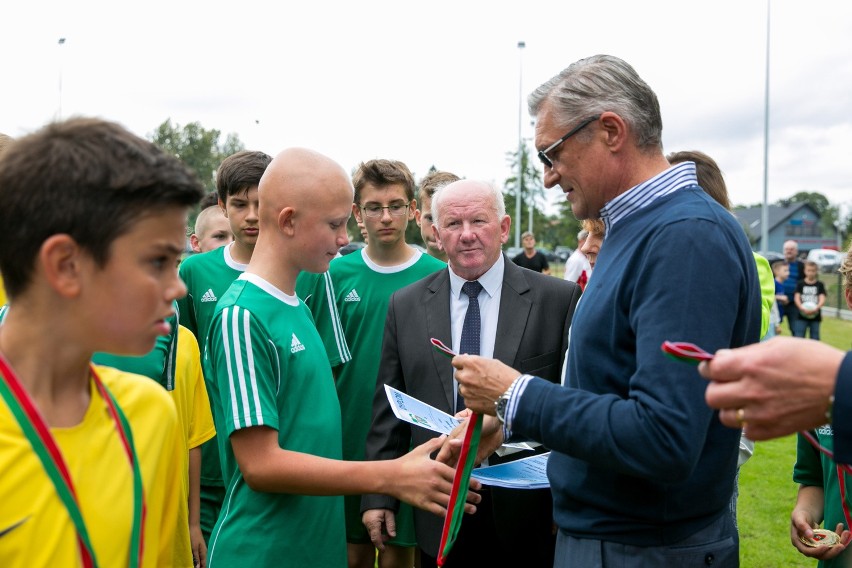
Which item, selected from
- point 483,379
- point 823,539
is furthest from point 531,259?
point 483,379

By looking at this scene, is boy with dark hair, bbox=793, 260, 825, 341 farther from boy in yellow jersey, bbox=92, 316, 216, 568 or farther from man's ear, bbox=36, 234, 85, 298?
man's ear, bbox=36, 234, 85, 298

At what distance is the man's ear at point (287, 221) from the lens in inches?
115

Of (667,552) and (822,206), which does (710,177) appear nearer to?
(667,552)

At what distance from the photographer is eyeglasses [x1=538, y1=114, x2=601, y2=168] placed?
2.51 m

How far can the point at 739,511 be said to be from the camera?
709 cm

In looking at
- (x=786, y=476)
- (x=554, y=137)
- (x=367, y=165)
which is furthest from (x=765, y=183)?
(x=554, y=137)

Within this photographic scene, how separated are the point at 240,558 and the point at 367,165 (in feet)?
10.6

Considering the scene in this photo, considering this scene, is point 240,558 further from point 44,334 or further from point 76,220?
point 76,220

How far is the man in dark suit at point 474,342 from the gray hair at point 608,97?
1390 mm

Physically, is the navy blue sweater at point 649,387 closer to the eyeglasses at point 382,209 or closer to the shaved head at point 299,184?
the shaved head at point 299,184

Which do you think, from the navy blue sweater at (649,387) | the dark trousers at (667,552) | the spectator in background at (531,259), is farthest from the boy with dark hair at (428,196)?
the spectator in background at (531,259)

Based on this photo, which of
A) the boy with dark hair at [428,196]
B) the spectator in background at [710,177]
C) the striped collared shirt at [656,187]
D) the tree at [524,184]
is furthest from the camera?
the tree at [524,184]

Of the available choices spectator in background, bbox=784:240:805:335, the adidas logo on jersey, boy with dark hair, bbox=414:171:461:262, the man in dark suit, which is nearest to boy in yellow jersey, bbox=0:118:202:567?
the man in dark suit

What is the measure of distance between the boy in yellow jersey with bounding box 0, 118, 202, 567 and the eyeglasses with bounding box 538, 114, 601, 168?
129 cm
